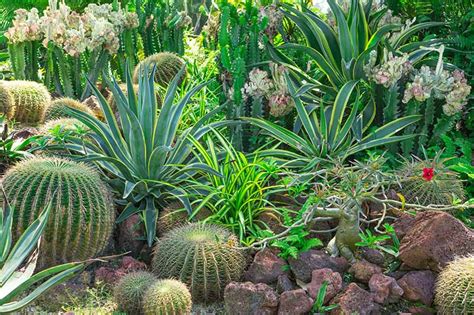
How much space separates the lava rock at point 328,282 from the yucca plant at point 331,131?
44.0 inches

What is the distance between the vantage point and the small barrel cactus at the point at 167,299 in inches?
163

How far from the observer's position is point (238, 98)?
604 cm

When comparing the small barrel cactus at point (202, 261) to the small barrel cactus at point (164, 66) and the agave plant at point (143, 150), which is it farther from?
the small barrel cactus at point (164, 66)

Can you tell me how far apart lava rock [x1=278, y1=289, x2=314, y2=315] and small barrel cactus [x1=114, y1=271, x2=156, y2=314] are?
753mm

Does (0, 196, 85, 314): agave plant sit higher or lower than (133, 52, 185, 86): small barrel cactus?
lower

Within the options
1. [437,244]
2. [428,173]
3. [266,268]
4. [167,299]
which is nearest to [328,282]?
[266,268]

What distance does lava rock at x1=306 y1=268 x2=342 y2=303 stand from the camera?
4.35 m

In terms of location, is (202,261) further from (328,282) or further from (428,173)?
(428,173)

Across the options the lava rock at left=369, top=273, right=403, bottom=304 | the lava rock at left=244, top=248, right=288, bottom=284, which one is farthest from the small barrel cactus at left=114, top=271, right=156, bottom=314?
the lava rock at left=369, top=273, right=403, bottom=304

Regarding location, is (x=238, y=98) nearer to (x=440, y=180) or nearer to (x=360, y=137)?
(x=360, y=137)

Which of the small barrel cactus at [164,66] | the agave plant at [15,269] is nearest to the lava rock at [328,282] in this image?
the agave plant at [15,269]

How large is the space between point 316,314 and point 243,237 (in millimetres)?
895

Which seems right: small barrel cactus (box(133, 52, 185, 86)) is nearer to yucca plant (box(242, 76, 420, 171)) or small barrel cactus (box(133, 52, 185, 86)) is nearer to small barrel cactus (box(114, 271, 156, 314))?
yucca plant (box(242, 76, 420, 171))

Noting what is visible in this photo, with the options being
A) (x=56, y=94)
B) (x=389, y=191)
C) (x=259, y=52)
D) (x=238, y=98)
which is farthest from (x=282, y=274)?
(x=56, y=94)
